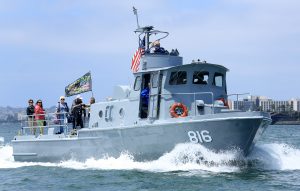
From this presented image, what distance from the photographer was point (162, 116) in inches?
687

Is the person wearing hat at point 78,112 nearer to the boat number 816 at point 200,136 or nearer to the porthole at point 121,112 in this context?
the porthole at point 121,112

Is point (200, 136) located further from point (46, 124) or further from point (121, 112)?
point (46, 124)

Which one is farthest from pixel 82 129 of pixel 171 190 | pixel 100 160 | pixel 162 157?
pixel 171 190

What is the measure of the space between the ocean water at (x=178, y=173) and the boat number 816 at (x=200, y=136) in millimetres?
189

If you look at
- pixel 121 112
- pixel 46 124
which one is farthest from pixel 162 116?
pixel 46 124

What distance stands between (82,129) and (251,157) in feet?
18.3

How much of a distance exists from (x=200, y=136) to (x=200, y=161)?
0.73 metres

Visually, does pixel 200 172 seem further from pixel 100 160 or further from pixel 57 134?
pixel 57 134

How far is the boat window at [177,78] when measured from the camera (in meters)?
17.6

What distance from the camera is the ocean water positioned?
14.8m

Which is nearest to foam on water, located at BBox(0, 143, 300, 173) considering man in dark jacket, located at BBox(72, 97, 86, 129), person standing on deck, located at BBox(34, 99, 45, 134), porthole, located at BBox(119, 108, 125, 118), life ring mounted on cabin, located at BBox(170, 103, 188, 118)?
life ring mounted on cabin, located at BBox(170, 103, 188, 118)

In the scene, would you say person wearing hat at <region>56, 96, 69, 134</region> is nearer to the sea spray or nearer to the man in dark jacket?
the man in dark jacket

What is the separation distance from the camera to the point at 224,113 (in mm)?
16250

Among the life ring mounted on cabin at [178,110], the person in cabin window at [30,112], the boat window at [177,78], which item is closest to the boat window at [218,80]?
the boat window at [177,78]
